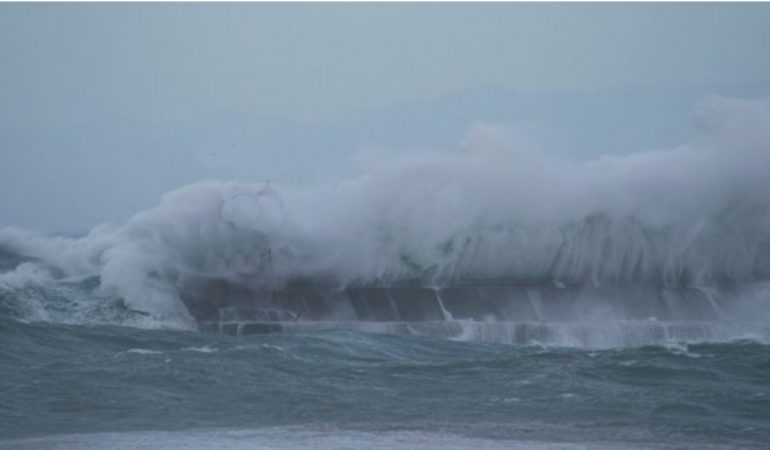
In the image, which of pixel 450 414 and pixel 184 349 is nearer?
pixel 450 414

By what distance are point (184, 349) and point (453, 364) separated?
296 centimetres

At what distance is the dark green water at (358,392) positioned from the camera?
9.66 m

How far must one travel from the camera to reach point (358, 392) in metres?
11.9

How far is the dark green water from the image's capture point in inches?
380

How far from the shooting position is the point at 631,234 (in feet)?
72.2

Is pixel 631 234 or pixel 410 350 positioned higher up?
pixel 631 234

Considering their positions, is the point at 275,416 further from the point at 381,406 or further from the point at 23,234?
the point at 23,234

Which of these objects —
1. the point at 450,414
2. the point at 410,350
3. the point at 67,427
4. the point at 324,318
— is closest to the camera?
the point at 67,427

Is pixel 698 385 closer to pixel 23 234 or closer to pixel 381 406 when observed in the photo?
pixel 381 406

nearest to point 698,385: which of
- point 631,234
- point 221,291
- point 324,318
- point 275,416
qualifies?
point 275,416

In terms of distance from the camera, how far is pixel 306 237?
20.4 meters

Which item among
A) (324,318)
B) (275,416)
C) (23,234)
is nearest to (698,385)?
(275,416)

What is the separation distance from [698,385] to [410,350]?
371 cm

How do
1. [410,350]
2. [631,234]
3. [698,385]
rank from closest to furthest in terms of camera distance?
[698,385] → [410,350] → [631,234]
